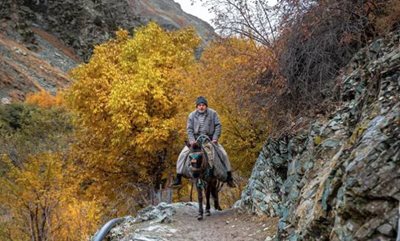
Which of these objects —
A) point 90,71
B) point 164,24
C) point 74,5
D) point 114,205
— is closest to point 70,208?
point 114,205

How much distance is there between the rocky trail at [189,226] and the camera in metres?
9.16

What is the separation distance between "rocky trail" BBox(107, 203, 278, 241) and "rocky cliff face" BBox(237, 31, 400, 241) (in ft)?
2.64

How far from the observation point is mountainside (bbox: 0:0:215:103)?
61.7 metres

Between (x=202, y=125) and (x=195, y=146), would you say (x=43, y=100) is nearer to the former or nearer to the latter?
(x=202, y=125)

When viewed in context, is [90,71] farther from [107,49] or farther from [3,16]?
[3,16]

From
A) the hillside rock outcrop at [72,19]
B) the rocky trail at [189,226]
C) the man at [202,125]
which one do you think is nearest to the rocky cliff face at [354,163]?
the rocky trail at [189,226]

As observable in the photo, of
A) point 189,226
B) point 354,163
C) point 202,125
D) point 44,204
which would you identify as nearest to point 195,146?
point 202,125

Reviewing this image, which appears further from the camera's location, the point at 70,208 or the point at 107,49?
the point at 107,49

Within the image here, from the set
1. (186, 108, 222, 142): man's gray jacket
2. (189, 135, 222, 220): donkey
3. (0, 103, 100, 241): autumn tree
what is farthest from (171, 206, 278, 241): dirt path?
(0, 103, 100, 241): autumn tree

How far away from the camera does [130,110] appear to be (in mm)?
18828

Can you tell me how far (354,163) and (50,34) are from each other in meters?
86.5

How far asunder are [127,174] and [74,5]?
239 ft

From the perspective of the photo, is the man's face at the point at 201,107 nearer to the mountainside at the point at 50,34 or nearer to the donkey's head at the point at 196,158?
the donkey's head at the point at 196,158

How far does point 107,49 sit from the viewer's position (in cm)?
2447
